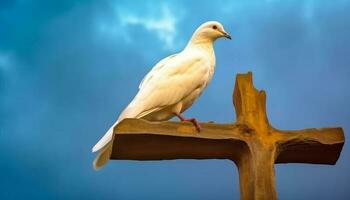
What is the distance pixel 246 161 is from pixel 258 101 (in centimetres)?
33

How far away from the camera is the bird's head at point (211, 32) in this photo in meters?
3.65

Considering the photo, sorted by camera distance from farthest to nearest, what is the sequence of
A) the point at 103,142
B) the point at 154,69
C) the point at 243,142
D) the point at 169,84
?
the point at 154,69 → the point at 169,84 → the point at 103,142 → the point at 243,142

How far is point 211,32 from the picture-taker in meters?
3.65

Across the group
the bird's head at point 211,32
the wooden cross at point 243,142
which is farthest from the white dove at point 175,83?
the wooden cross at point 243,142

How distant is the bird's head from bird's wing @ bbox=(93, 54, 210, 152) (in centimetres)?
27

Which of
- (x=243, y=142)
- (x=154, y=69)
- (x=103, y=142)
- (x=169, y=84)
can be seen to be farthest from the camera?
(x=154, y=69)

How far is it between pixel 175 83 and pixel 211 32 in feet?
2.07

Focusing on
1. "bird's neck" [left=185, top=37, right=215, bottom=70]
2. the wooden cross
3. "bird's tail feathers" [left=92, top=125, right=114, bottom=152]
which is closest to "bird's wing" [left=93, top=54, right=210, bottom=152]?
"bird's neck" [left=185, top=37, right=215, bottom=70]

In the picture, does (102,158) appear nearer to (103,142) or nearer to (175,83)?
(103,142)

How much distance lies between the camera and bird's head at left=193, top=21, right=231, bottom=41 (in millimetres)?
3650

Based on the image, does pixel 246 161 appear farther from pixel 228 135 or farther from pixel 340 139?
pixel 340 139

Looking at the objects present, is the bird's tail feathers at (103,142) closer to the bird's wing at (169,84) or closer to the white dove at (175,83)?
the white dove at (175,83)

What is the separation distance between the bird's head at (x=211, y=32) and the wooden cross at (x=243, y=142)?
2.77ft

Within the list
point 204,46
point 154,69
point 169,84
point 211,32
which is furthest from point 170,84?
point 211,32
